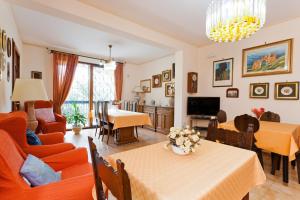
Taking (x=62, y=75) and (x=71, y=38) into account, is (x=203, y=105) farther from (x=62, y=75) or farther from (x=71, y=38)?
(x=62, y=75)

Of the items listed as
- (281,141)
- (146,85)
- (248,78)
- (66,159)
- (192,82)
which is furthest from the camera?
(146,85)

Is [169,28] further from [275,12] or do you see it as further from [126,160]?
[126,160]

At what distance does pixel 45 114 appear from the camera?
400 cm

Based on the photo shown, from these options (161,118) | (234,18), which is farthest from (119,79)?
(234,18)

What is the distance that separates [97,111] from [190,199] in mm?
3986

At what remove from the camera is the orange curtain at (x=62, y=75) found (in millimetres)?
4805

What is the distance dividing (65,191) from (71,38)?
383cm

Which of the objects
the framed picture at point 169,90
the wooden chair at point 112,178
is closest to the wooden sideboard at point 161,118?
the framed picture at point 169,90

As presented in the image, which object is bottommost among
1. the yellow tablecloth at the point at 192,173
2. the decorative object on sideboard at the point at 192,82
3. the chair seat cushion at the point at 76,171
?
the chair seat cushion at the point at 76,171

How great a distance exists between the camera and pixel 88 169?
1.64 metres

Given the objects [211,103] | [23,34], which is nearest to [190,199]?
[211,103]

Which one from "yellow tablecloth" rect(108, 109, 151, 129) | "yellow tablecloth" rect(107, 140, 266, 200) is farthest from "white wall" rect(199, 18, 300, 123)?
"yellow tablecloth" rect(107, 140, 266, 200)

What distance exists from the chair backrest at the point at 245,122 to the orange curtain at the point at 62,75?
4.83 metres

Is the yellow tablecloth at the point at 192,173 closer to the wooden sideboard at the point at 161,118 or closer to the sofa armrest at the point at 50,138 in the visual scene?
the sofa armrest at the point at 50,138
